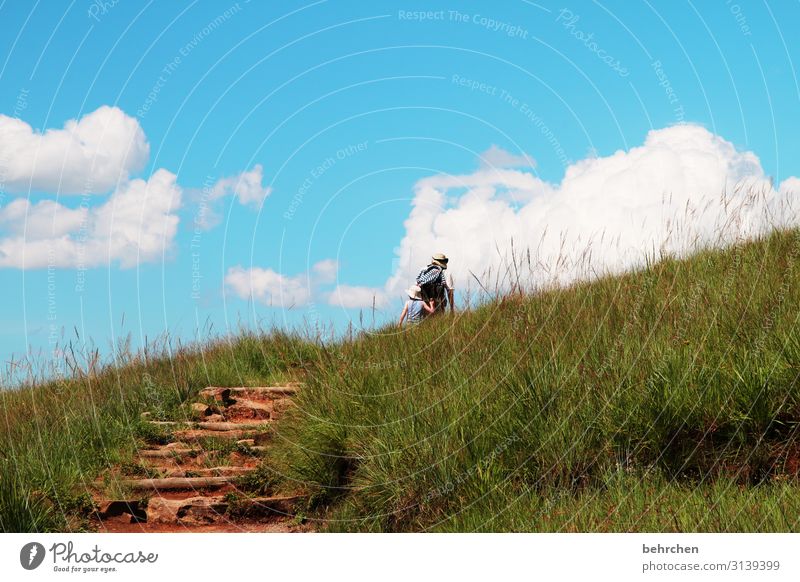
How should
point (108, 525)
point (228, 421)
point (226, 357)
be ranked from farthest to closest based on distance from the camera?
point (226, 357) < point (228, 421) < point (108, 525)

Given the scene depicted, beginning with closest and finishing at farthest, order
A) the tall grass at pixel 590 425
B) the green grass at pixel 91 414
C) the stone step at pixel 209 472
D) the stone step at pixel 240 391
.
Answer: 1. the tall grass at pixel 590 425
2. the green grass at pixel 91 414
3. the stone step at pixel 209 472
4. the stone step at pixel 240 391

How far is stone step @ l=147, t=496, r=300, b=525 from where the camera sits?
7.78 metres

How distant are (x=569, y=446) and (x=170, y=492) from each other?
497 centimetres

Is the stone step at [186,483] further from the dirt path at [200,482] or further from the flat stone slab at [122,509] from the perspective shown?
the flat stone slab at [122,509]

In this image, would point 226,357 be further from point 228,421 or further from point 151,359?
point 228,421

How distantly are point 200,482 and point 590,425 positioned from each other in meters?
4.78

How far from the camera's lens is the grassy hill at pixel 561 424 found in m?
5.22

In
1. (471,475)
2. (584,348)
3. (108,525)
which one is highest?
(584,348)

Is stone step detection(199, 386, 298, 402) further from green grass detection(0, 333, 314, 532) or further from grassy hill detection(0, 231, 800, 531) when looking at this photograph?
grassy hill detection(0, 231, 800, 531)

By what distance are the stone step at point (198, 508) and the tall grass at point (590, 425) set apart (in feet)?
1.26

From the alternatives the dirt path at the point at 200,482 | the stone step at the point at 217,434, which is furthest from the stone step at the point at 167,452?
the stone step at the point at 217,434

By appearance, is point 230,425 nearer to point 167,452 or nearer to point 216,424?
point 216,424

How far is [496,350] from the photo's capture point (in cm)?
708

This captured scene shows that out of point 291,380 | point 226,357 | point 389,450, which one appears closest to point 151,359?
point 226,357
